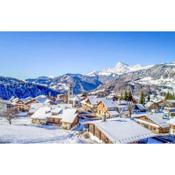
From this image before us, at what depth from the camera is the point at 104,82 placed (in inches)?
216

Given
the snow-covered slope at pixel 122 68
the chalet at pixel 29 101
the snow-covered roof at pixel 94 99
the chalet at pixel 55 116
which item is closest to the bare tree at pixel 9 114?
the chalet at pixel 29 101

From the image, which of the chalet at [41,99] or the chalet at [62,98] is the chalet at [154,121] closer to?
the chalet at [62,98]

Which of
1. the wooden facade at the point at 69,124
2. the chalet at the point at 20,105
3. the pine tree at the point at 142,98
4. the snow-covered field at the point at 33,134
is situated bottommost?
the snow-covered field at the point at 33,134

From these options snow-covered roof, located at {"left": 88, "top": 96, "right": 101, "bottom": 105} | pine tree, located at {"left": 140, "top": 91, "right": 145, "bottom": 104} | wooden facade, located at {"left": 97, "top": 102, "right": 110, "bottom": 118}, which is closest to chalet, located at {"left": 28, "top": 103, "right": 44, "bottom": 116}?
snow-covered roof, located at {"left": 88, "top": 96, "right": 101, "bottom": 105}

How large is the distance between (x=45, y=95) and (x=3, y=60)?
2.73ft

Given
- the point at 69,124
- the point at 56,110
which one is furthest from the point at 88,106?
the point at 56,110

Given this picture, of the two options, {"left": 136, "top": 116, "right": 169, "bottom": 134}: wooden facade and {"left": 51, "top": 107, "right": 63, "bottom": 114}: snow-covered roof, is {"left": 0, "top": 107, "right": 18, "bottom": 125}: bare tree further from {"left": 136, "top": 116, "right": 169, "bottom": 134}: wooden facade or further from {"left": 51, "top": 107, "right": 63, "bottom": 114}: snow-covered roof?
{"left": 136, "top": 116, "right": 169, "bottom": 134}: wooden facade

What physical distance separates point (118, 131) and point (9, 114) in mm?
1708

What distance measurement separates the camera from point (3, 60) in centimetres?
518

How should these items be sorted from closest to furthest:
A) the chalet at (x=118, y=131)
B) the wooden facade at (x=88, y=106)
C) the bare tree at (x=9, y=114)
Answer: the chalet at (x=118, y=131), the bare tree at (x=9, y=114), the wooden facade at (x=88, y=106)

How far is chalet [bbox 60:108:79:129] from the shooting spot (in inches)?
209

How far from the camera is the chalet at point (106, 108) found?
17.9 feet
